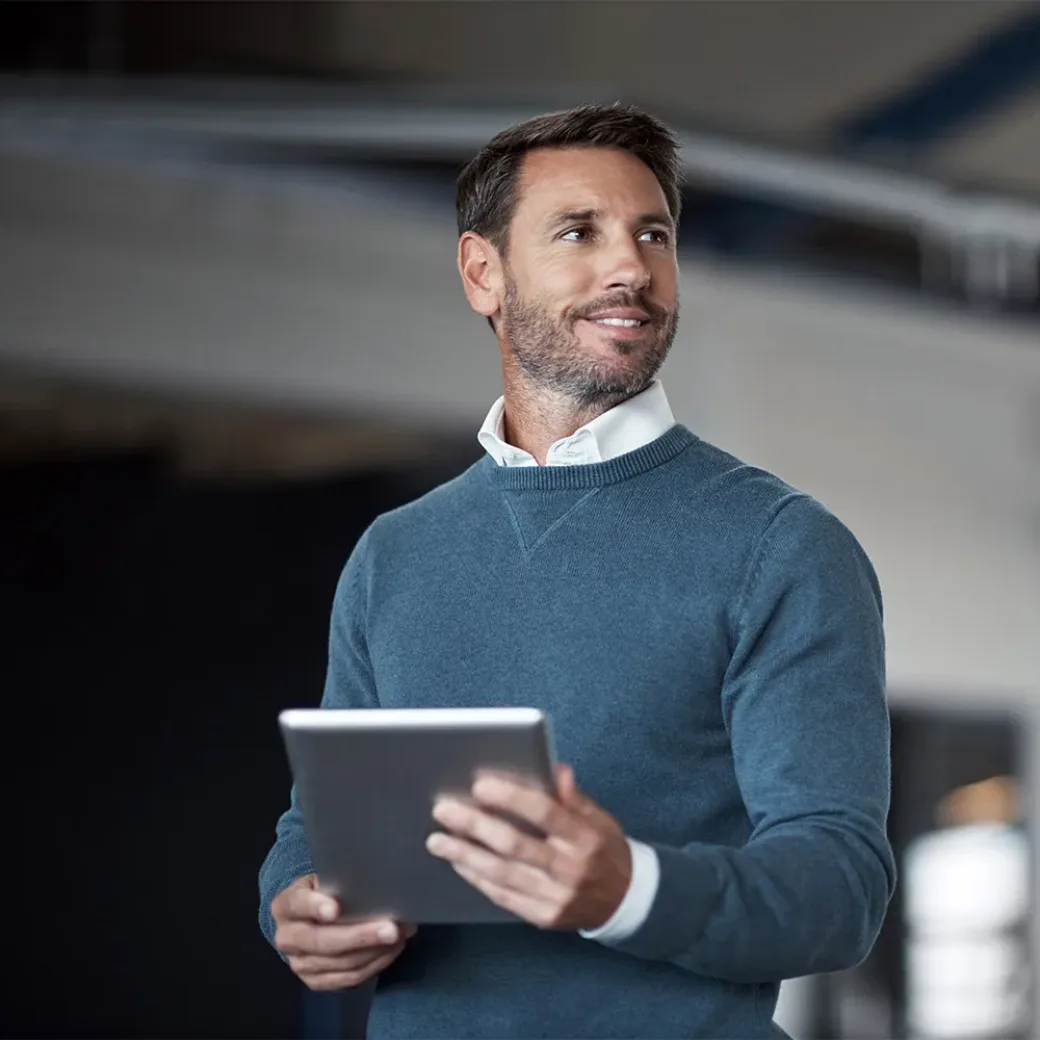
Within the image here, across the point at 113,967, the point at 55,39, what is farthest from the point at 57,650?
the point at 55,39

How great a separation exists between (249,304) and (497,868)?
4.88m

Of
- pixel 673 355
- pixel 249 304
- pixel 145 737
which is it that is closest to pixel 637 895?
pixel 145 737

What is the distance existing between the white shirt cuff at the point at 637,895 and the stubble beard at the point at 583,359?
0.56 meters

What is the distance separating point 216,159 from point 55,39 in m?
0.69

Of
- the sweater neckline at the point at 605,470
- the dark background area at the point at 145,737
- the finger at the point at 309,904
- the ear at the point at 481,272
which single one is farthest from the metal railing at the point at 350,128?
the finger at the point at 309,904

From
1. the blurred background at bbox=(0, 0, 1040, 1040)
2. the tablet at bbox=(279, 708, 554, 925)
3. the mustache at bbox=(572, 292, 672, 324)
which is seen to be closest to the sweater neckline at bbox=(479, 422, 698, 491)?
the mustache at bbox=(572, 292, 672, 324)

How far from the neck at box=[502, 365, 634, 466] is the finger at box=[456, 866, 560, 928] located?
567 mm

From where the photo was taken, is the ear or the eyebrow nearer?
the eyebrow

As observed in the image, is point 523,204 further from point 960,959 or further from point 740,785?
point 960,959

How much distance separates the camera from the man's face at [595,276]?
1689mm

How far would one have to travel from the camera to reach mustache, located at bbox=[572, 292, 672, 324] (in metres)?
1.68

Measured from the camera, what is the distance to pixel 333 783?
137 centimetres

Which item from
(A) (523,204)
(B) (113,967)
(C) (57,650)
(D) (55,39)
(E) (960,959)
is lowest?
(E) (960,959)

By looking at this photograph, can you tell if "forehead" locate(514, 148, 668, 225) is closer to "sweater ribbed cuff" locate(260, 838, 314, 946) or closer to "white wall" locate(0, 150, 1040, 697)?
"sweater ribbed cuff" locate(260, 838, 314, 946)
